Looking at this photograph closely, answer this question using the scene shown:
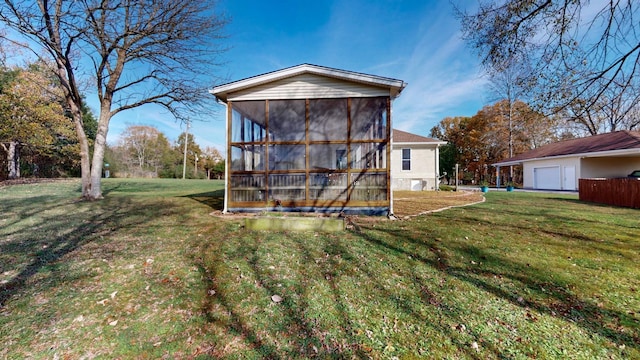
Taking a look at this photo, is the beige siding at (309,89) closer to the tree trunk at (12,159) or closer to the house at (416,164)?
the house at (416,164)

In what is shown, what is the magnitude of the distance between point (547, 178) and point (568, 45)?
18991 mm

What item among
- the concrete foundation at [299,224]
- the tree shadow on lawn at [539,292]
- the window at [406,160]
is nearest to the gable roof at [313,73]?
the concrete foundation at [299,224]

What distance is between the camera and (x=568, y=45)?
485 cm

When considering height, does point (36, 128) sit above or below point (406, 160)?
above

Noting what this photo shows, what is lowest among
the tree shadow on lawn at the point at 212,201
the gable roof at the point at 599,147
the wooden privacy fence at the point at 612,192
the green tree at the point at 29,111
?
the tree shadow on lawn at the point at 212,201

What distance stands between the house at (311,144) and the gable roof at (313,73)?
0.03 m

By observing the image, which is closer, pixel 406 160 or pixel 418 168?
pixel 418 168

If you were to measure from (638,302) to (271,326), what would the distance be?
159 inches

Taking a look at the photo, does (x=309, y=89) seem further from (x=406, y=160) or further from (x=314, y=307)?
(x=406, y=160)

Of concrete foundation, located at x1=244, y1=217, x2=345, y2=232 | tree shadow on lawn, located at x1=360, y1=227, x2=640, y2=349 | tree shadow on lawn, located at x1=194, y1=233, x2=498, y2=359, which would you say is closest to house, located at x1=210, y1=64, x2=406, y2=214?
concrete foundation, located at x1=244, y1=217, x2=345, y2=232

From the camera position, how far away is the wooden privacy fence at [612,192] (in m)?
8.83

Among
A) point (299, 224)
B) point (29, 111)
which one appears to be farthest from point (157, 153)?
point (299, 224)

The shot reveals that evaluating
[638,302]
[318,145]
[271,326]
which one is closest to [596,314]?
[638,302]

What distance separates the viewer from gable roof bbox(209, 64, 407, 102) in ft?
22.9
